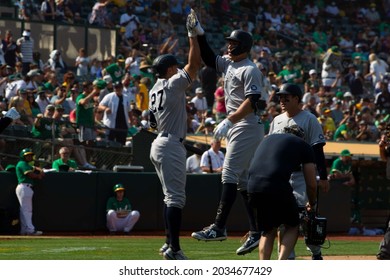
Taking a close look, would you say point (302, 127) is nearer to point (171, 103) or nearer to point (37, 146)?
point (171, 103)

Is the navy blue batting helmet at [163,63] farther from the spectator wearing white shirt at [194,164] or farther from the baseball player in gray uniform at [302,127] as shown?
the spectator wearing white shirt at [194,164]

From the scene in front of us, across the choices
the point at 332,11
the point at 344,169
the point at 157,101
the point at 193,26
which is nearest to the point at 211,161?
the point at 344,169

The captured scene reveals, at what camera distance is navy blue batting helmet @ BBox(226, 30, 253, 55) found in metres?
11.3

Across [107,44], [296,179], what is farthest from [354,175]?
[296,179]

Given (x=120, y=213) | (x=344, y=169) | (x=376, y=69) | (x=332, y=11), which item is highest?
(x=332, y=11)

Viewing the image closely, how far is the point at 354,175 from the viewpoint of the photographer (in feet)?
76.5

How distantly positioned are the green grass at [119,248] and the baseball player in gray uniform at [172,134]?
1.56 metres

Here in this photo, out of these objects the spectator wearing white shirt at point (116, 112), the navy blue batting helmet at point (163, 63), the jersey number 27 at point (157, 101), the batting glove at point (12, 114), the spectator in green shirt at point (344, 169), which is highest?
the navy blue batting helmet at point (163, 63)

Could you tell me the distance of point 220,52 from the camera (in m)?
30.1

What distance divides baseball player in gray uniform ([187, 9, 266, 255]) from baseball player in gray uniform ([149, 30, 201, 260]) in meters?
0.33

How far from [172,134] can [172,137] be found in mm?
34

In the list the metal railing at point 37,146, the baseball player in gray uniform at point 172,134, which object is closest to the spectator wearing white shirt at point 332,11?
the metal railing at point 37,146

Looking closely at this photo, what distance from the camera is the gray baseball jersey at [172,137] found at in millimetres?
11086
